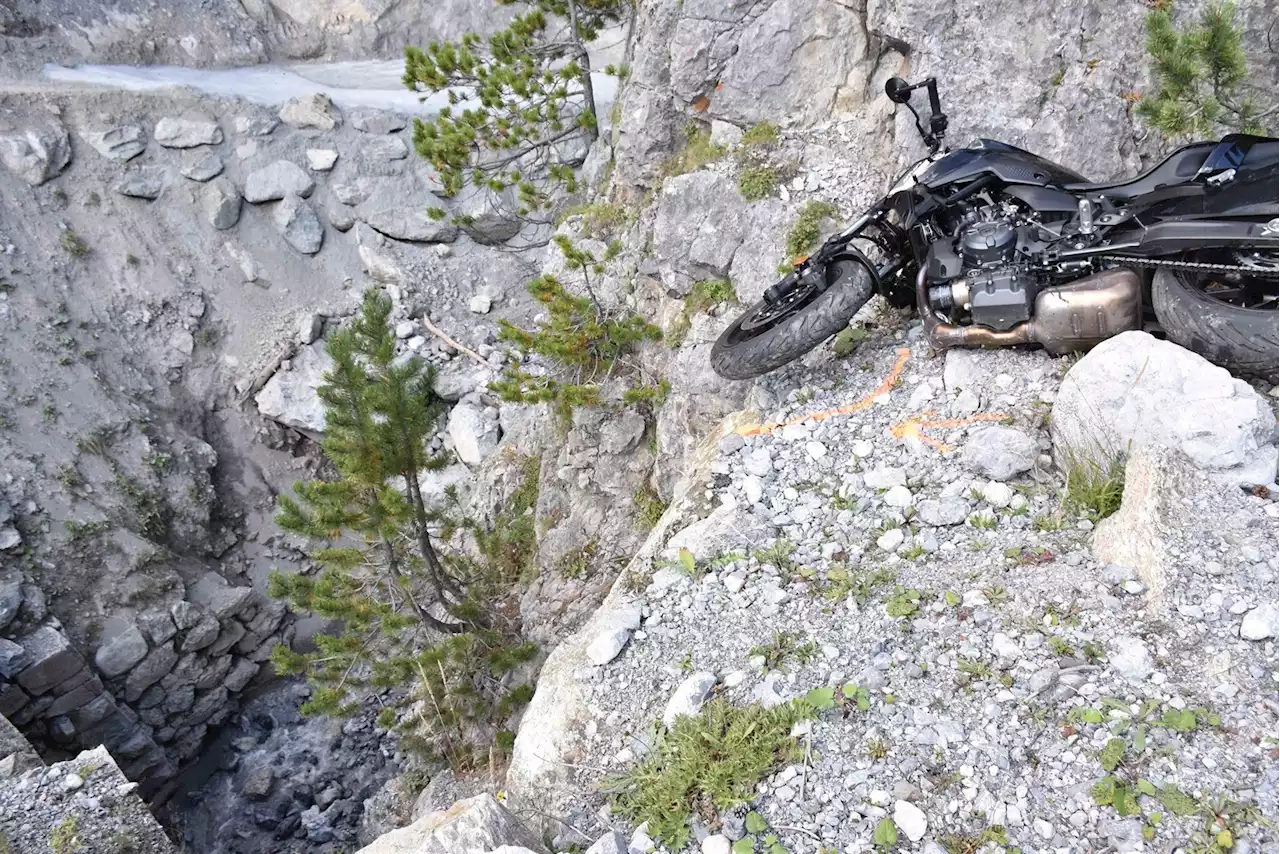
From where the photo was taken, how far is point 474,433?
12188 millimetres

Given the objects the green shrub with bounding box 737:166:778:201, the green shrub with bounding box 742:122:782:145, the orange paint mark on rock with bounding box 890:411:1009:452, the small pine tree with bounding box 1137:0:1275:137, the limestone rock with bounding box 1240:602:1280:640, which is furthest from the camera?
the green shrub with bounding box 742:122:782:145

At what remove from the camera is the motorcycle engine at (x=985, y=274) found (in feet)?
16.6

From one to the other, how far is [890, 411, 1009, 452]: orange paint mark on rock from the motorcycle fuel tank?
159cm

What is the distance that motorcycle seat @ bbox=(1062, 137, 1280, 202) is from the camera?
4.53 meters

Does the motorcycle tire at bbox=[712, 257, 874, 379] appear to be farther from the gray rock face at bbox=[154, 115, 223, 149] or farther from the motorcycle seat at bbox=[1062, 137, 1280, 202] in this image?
the gray rock face at bbox=[154, 115, 223, 149]

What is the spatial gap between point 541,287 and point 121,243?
34.4 ft

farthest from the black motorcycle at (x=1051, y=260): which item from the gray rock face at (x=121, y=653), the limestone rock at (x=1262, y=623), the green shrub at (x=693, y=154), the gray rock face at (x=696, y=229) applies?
the gray rock face at (x=121, y=653)

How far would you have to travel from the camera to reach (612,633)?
423cm

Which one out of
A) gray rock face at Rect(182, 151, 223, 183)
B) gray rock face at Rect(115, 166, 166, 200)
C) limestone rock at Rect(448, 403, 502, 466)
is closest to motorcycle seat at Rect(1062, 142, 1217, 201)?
limestone rock at Rect(448, 403, 502, 466)

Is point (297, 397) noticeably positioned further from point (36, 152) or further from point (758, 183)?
point (758, 183)

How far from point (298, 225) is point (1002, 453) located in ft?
44.8

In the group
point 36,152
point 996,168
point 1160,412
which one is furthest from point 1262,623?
point 36,152

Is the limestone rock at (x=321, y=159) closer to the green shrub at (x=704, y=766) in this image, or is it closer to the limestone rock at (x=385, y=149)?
the limestone rock at (x=385, y=149)

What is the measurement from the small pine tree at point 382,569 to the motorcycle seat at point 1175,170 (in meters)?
4.99
